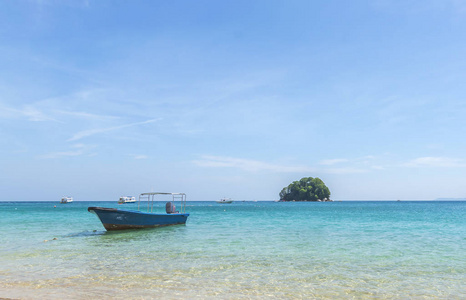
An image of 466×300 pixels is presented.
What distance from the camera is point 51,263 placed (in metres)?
13.2

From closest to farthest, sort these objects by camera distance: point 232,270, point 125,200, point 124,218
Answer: point 232,270
point 124,218
point 125,200

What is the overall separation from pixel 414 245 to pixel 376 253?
451 cm

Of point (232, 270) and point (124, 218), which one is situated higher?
point (124, 218)

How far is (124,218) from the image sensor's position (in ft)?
85.1

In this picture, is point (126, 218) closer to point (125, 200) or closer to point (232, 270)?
point (232, 270)

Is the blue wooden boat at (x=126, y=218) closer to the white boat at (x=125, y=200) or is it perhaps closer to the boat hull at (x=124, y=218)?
the boat hull at (x=124, y=218)

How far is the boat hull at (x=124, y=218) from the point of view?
25344 mm

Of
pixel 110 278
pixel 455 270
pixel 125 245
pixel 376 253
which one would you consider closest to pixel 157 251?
pixel 125 245

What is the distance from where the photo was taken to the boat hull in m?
25.3

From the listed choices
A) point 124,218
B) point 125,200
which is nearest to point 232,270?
point 124,218

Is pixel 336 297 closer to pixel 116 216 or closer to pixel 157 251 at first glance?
pixel 157 251

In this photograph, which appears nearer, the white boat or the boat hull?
the boat hull

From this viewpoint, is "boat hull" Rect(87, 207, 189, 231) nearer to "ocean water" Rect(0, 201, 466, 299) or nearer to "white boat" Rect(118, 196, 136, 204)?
"ocean water" Rect(0, 201, 466, 299)

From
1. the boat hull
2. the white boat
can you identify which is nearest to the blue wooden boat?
the boat hull
